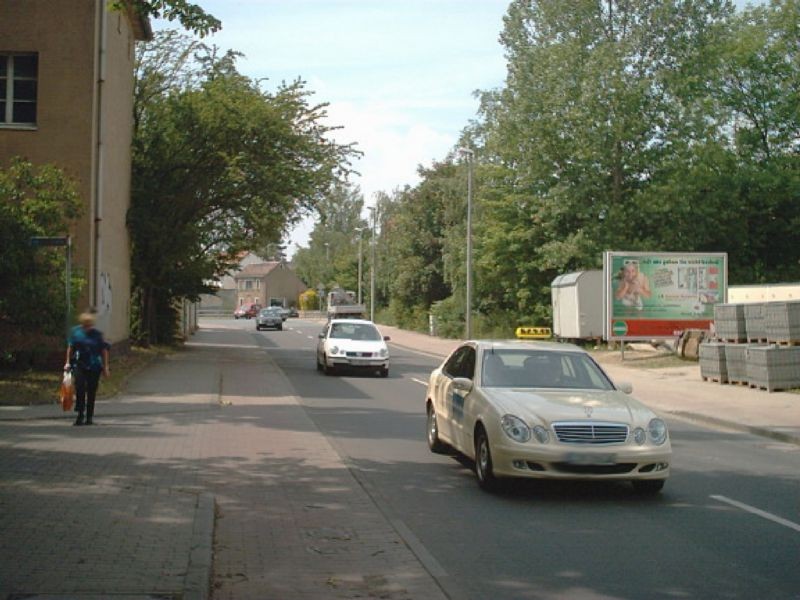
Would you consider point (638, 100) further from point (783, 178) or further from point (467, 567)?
point (467, 567)

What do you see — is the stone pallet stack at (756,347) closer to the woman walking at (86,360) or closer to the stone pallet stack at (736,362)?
the stone pallet stack at (736,362)

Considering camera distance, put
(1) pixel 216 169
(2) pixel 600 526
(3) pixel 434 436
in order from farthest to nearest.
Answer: (1) pixel 216 169
(3) pixel 434 436
(2) pixel 600 526

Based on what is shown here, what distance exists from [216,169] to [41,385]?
13.7 meters

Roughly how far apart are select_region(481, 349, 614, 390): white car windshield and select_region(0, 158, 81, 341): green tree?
1060 centimetres

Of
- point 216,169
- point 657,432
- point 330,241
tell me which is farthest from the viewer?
point 330,241

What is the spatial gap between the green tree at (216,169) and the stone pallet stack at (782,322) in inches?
561

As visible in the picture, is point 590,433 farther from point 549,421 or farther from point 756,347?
point 756,347

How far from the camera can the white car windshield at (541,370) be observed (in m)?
10.3

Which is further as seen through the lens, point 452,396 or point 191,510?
point 452,396

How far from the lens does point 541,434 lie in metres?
8.97

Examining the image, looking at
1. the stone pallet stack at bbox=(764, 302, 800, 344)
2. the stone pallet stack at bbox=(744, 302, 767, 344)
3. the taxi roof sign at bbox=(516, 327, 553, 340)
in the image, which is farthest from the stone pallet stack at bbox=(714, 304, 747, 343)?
the taxi roof sign at bbox=(516, 327, 553, 340)

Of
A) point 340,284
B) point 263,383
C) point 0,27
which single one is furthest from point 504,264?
point 340,284

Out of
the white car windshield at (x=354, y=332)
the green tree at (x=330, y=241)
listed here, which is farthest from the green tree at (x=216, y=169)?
the green tree at (x=330, y=241)

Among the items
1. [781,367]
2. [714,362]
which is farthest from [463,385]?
[714,362]
